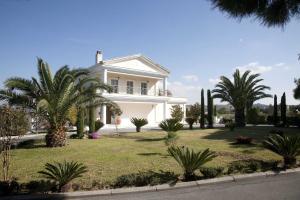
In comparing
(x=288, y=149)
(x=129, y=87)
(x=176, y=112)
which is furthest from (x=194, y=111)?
(x=288, y=149)

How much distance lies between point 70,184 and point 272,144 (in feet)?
20.9

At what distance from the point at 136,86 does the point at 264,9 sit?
90.9 ft

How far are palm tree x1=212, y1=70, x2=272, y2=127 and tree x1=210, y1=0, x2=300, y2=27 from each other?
22005mm

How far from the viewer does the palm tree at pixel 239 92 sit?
30.0m

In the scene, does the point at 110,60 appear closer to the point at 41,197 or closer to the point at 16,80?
the point at 16,80

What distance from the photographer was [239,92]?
2986cm

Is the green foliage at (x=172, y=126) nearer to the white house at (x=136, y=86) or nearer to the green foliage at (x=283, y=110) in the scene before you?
the white house at (x=136, y=86)

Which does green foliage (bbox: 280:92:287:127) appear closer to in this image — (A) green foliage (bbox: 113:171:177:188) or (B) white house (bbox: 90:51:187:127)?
(B) white house (bbox: 90:51:187:127)

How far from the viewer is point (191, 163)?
23.7 ft

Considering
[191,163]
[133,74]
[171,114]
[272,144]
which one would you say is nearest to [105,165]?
[191,163]

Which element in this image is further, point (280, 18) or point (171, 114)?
point (171, 114)

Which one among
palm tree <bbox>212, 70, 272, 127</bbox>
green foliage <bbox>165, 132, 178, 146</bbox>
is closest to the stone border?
green foliage <bbox>165, 132, 178, 146</bbox>

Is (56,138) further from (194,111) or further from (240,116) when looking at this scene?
(194,111)

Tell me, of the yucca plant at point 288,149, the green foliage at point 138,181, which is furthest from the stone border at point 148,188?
the yucca plant at point 288,149
